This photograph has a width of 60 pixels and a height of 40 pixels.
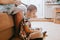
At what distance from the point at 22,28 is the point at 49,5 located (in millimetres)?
4318

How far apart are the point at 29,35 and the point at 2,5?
0.43 metres

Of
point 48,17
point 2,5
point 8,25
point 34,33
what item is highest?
point 2,5

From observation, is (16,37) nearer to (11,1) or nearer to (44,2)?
(11,1)

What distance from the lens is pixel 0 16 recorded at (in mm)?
1003

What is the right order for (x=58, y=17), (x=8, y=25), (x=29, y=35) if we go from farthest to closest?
(x=58, y=17)
(x=29, y=35)
(x=8, y=25)

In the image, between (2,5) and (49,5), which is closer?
(2,5)

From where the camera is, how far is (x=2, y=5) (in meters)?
1.26

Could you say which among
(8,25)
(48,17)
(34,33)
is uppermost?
(8,25)

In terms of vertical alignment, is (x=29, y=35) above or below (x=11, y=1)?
below

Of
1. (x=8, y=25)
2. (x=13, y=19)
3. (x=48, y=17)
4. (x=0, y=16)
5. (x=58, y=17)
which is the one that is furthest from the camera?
(x=48, y=17)

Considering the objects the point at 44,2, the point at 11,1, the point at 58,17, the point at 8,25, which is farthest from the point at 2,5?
the point at 44,2

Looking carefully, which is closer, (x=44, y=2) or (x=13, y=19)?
(x=13, y=19)

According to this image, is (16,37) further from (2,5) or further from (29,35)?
(2,5)

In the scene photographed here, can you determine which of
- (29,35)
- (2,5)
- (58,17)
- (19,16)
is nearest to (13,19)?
(19,16)
